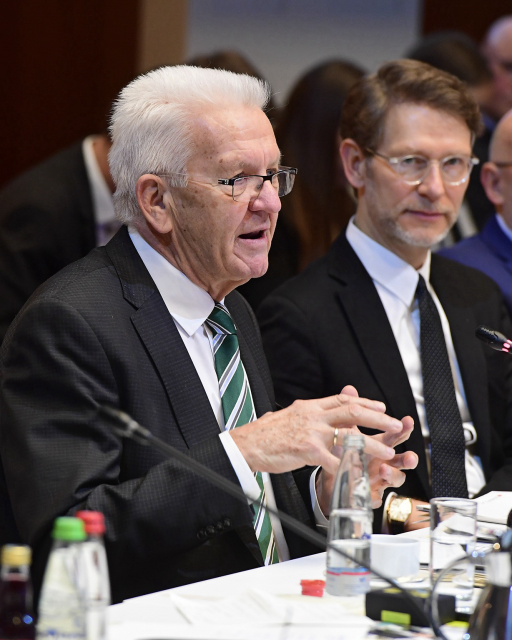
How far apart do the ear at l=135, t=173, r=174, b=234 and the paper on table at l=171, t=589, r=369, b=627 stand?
0.84 metres

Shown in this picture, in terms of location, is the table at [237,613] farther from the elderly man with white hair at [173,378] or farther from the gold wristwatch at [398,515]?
the gold wristwatch at [398,515]

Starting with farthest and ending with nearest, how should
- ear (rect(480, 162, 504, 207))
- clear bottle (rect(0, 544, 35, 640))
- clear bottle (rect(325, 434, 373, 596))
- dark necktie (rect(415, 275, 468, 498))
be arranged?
ear (rect(480, 162, 504, 207))
dark necktie (rect(415, 275, 468, 498))
clear bottle (rect(325, 434, 373, 596))
clear bottle (rect(0, 544, 35, 640))

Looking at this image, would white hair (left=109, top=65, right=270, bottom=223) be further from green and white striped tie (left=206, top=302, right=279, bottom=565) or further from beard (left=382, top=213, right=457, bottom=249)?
beard (left=382, top=213, right=457, bottom=249)

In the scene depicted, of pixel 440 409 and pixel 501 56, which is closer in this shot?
pixel 440 409

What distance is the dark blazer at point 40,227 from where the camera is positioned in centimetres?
345

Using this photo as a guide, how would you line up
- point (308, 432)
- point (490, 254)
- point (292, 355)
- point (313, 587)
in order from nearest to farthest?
point (313, 587) < point (308, 432) < point (292, 355) < point (490, 254)

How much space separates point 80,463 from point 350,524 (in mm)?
483

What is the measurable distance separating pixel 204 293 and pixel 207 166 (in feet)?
0.87

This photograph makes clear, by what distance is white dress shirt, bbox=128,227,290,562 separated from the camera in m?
1.97

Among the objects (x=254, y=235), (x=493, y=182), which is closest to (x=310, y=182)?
(x=493, y=182)

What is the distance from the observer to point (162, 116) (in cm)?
196

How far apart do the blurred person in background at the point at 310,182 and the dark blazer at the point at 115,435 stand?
1.53m

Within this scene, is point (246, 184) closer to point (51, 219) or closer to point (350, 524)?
point (350, 524)

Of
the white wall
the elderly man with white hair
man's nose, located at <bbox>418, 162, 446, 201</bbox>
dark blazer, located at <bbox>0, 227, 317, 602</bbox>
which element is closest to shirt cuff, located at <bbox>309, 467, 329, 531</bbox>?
the elderly man with white hair
